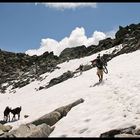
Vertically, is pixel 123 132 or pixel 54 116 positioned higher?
pixel 54 116

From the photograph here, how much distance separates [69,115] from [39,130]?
150 inches

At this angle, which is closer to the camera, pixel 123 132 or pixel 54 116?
pixel 123 132

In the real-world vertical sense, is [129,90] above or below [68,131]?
above

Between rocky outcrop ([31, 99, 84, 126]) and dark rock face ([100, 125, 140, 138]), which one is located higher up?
rocky outcrop ([31, 99, 84, 126])

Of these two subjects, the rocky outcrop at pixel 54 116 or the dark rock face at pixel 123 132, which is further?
the rocky outcrop at pixel 54 116

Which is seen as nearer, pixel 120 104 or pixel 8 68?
pixel 120 104

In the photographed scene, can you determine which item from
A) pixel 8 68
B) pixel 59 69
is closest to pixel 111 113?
pixel 59 69

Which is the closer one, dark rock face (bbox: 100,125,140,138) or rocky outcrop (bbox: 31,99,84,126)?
dark rock face (bbox: 100,125,140,138)

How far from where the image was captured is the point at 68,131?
1670 cm

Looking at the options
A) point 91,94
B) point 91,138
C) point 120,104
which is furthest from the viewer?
point 91,94

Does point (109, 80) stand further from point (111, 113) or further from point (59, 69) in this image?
point (59, 69)

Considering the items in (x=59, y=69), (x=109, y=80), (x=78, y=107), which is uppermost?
(x=59, y=69)

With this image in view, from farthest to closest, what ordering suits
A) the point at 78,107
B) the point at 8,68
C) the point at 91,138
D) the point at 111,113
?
the point at 8,68, the point at 78,107, the point at 111,113, the point at 91,138

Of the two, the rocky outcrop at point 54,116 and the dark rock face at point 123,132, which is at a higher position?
the rocky outcrop at point 54,116
